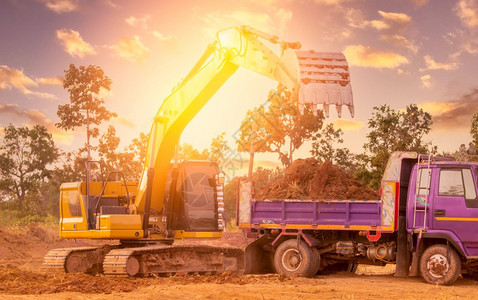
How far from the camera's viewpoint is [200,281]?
1602cm

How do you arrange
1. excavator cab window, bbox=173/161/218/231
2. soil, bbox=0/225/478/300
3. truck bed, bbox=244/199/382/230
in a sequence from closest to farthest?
1. soil, bbox=0/225/478/300
2. truck bed, bbox=244/199/382/230
3. excavator cab window, bbox=173/161/218/231

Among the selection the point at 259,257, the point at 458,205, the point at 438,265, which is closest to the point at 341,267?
the point at 259,257

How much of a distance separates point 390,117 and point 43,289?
23.3 m

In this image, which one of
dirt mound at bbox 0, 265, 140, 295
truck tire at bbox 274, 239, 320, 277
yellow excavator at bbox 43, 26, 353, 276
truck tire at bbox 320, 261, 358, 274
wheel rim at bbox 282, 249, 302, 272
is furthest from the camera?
truck tire at bbox 320, 261, 358, 274

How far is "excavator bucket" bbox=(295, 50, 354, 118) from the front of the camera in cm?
1423

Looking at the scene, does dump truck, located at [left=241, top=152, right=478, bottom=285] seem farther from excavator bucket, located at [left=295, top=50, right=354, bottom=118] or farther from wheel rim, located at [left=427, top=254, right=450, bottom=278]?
excavator bucket, located at [left=295, top=50, right=354, bottom=118]

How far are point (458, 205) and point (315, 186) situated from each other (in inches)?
141

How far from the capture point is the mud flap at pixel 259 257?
18.4 m

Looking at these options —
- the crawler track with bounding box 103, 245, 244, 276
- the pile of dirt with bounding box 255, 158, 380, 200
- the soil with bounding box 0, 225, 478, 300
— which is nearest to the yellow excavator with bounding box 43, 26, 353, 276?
the crawler track with bounding box 103, 245, 244, 276

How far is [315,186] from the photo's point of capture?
17.9m

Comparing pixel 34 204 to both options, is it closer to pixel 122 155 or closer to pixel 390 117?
pixel 122 155

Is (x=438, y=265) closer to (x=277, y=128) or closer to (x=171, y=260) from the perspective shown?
(x=171, y=260)

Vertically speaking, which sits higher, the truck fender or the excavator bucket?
the excavator bucket

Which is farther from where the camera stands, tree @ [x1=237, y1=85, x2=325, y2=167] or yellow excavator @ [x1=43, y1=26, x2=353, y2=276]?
tree @ [x1=237, y1=85, x2=325, y2=167]
